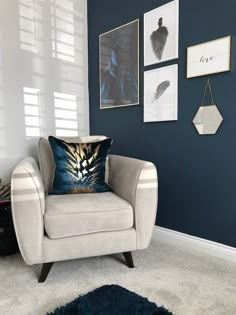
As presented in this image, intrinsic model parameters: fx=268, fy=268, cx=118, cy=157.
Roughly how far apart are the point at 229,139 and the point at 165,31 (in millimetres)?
950

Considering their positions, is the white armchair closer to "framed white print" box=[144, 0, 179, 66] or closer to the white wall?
the white wall

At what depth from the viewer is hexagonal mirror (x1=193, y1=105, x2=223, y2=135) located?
178 centimetres

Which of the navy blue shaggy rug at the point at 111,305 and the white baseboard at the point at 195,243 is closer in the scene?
the navy blue shaggy rug at the point at 111,305

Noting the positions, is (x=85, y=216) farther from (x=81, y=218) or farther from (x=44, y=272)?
(x=44, y=272)

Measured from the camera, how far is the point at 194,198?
197 cm

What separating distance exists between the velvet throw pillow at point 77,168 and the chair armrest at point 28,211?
34 centimetres

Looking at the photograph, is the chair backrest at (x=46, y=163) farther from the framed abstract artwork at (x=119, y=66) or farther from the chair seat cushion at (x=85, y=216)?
the framed abstract artwork at (x=119, y=66)

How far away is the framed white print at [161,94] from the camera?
2.01 meters

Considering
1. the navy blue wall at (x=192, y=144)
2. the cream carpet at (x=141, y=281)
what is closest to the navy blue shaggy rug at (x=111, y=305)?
the cream carpet at (x=141, y=281)

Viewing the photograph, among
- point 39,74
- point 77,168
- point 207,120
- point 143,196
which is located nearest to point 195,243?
point 143,196

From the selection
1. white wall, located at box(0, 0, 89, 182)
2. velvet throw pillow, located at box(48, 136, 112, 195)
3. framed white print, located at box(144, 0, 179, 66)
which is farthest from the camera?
white wall, located at box(0, 0, 89, 182)

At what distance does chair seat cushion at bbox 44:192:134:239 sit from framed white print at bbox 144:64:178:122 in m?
0.81

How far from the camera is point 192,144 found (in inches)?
76.5

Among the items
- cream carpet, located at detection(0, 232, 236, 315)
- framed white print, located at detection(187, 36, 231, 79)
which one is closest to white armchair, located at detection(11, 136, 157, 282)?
cream carpet, located at detection(0, 232, 236, 315)
